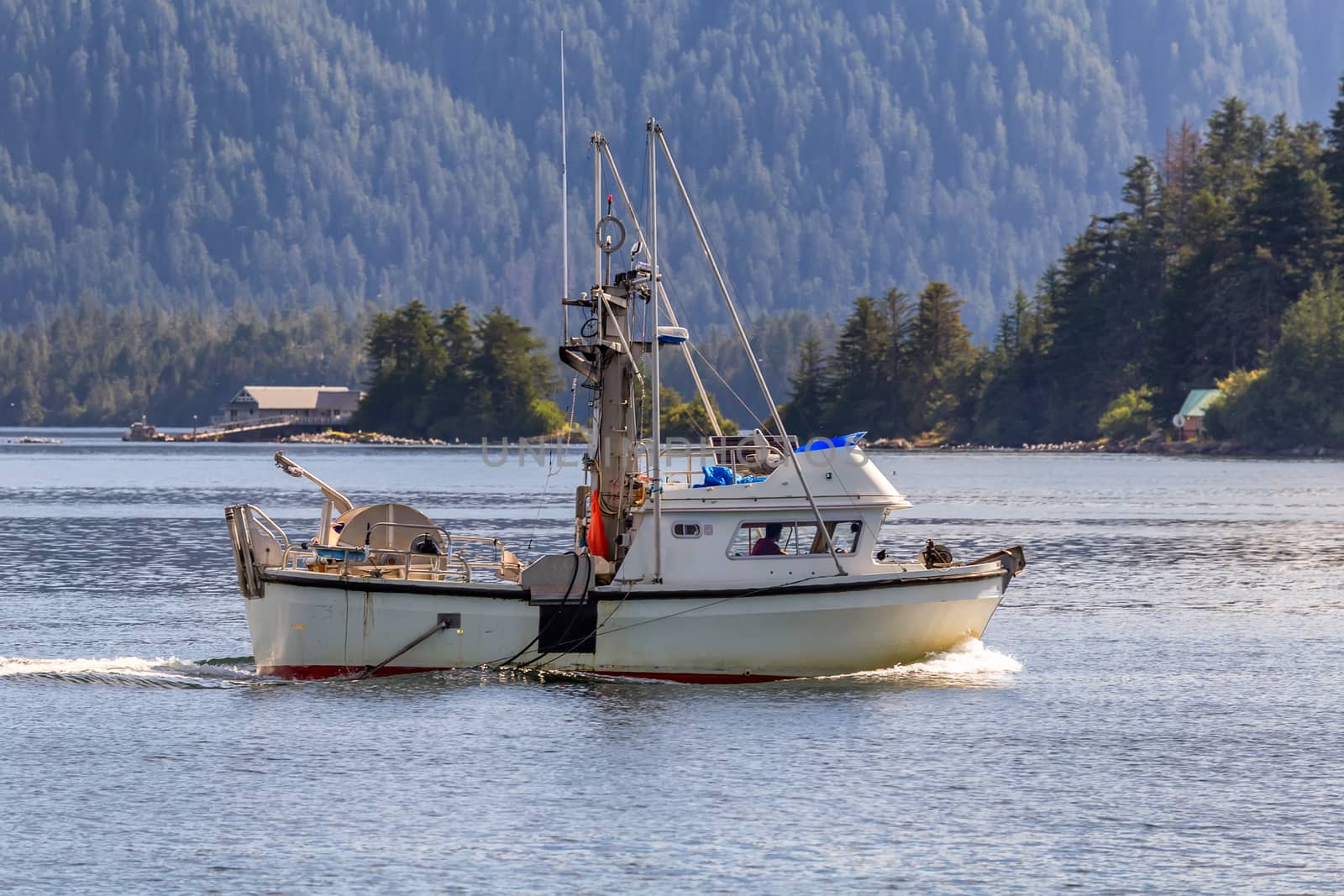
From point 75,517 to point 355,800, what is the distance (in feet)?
242

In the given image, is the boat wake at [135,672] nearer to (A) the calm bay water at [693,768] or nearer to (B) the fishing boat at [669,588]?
(A) the calm bay water at [693,768]

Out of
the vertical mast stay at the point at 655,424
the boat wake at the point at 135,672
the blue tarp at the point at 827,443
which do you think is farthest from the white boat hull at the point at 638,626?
the boat wake at the point at 135,672

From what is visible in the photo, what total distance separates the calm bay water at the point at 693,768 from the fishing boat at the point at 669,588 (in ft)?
2.44

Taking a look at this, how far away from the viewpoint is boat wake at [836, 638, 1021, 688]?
37.2m

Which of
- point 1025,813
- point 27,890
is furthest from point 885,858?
point 27,890

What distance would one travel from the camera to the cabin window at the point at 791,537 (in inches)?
1427

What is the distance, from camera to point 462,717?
116 ft

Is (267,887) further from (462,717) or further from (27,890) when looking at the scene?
(462,717)

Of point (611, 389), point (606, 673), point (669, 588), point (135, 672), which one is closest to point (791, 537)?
point (669, 588)

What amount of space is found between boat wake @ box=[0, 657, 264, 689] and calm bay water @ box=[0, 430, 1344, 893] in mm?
108

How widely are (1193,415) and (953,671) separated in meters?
163

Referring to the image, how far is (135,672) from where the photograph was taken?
4162cm

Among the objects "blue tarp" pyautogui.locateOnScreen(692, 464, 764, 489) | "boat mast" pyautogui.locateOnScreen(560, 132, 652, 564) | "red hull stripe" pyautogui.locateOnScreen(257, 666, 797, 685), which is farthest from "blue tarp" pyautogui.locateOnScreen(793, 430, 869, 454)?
"red hull stripe" pyautogui.locateOnScreen(257, 666, 797, 685)

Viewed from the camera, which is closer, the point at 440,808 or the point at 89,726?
the point at 440,808
